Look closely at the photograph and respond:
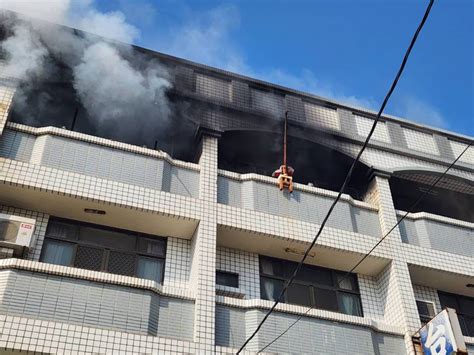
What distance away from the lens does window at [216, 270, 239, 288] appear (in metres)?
12.9

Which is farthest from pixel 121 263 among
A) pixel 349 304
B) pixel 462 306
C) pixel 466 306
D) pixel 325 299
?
pixel 466 306

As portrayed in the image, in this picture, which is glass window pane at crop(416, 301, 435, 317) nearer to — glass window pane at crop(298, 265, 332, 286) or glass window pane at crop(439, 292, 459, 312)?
glass window pane at crop(439, 292, 459, 312)

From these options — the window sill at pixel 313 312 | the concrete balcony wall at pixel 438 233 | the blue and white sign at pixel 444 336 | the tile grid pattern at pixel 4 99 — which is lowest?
the blue and white sign at pixel 444 336

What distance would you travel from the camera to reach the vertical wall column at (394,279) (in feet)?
42.8

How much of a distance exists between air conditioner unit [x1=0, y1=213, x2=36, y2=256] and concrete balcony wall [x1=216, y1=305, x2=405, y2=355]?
390cm

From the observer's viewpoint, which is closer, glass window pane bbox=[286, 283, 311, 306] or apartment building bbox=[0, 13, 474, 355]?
apartment building bbox=[0, 13, 474, 355]

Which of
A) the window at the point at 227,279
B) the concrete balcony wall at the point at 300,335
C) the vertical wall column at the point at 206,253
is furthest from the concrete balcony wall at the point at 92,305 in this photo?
the window at the point at 227,279

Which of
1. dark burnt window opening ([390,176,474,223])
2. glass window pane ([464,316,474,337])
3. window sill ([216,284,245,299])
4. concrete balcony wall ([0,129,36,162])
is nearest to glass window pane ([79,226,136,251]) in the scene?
concrete balcony wall ([0,129,36,162])

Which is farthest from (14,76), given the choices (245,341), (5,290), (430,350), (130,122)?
(430,350)

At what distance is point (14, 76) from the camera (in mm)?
13133

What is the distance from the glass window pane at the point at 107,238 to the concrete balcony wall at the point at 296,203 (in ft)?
7.26

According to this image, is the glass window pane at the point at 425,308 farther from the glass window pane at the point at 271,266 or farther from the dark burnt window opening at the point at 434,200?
the glass window pane at the point at 271,266

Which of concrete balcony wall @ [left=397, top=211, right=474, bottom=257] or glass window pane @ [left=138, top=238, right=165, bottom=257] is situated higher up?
concrete balcony wall @ [left=397, top=211, right=474, bottom=257]

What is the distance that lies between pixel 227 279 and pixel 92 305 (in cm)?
333
